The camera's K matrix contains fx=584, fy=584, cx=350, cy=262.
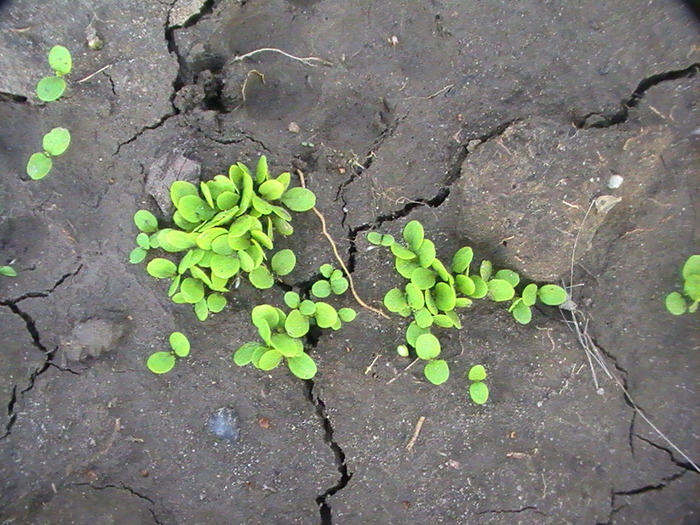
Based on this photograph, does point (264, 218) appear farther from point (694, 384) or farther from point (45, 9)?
point (694, 384)

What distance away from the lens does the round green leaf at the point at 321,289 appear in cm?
233

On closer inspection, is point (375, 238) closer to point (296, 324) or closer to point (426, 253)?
point (426, 253)

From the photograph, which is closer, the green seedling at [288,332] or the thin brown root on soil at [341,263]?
the green seedling at [288,332]

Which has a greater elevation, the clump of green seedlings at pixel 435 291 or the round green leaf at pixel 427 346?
the clump of green seedlings at pixel 435 291

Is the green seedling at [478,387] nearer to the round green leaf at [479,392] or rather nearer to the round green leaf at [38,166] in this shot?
the round green leaf at [479,392]

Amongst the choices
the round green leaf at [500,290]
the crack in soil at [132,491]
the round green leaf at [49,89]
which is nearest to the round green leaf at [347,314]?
the round green leaf at [500,290]

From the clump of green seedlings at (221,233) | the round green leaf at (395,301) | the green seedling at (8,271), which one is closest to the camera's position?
the clump of green seedlings at (221,233)

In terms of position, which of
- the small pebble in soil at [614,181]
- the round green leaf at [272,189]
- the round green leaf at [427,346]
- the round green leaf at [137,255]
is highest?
the small pebble in soil at [614,181]

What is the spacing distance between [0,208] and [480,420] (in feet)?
7.10

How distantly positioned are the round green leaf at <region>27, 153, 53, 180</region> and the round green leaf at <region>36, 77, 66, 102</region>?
228 mm

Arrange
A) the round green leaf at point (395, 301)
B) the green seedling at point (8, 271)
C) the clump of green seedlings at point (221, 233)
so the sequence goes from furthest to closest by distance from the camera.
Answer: the green seedling at point (8, 271), the round green leaf at point (395, 301), the clump of green seedlings at point (221, 233)

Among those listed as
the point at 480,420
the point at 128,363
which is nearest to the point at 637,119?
the point at 480,420

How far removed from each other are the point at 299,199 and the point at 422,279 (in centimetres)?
57

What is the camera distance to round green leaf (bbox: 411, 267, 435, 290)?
228 cm
